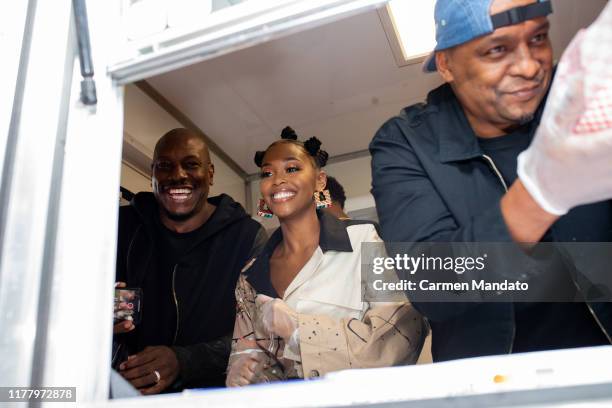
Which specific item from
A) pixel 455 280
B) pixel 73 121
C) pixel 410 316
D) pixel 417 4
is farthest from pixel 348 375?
pixel 417 4

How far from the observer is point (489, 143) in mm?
1556

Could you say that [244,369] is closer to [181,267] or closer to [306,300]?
[306,300]

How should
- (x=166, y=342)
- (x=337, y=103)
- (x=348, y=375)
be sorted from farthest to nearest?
1. (x=337, y=103)
2. (x=166, y=342)
3. (x=348, y=375)

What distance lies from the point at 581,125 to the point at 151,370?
5.91 feet

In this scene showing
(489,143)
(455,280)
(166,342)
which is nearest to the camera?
(455,280)

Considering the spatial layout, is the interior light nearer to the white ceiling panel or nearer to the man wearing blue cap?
the white ceiling panel

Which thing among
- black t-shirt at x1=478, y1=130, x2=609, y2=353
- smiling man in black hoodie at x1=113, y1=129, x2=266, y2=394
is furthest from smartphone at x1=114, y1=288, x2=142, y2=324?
black t-shirt at x1=478, y1=130, x2=609, y2=353

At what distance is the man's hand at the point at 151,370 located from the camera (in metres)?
2.17

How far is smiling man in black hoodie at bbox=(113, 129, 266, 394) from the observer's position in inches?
89.4

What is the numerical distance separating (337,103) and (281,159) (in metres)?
0.84

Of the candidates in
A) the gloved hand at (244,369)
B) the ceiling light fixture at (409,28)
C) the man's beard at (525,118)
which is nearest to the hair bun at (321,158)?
the ceiling light fixture at (409,28)

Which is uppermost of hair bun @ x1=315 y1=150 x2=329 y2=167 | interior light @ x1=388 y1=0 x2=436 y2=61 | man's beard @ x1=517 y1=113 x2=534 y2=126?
interior light @ x1=388 y1=0 x2=436 y2=61

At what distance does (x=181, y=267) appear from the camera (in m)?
2.60

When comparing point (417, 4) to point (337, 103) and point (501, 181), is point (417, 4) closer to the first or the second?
point (337, 103)
